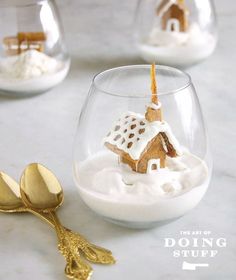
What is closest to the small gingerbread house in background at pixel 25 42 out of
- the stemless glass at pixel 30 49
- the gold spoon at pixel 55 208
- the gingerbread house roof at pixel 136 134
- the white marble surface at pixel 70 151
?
the stemless glass at pixel 30 49

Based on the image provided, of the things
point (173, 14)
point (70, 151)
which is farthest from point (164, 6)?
point (70, 151)

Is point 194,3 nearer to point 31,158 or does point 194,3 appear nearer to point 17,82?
point 17,82

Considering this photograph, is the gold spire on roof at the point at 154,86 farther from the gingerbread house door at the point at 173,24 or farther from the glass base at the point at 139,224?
the gingerbread house door at the point at 173,24

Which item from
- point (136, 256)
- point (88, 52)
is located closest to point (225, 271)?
point (136, 256)

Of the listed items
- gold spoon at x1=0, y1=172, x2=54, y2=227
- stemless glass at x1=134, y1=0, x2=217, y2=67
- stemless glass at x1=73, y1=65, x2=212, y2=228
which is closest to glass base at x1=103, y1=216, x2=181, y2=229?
stemless glass at x1=73, y1=65, x2=212, y2=228

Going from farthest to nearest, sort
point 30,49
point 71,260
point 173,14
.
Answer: point 173,14
point 30,49
point 71,260

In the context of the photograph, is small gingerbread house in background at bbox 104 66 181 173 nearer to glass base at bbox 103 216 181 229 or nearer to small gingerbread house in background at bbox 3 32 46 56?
glass base at bbox 103 216 181 229

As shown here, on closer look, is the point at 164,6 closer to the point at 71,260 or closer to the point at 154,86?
the point at 154,86
